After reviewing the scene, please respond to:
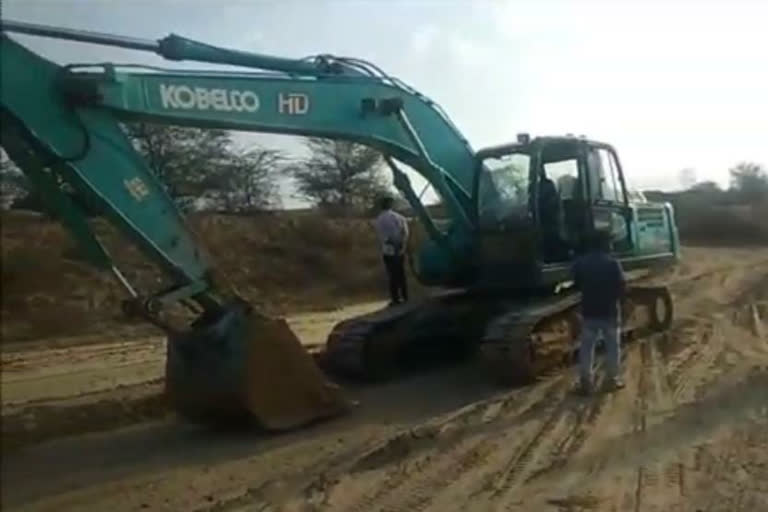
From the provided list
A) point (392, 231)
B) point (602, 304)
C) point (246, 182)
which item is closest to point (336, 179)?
point (246, 182)

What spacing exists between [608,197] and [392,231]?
2490 mm

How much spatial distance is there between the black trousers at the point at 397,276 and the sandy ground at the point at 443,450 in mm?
1471

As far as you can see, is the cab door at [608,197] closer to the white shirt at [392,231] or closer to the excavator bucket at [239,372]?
→ the white shirt at [392,231]

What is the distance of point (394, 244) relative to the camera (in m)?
12.2

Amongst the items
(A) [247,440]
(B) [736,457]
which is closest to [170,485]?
(A) [247,440]

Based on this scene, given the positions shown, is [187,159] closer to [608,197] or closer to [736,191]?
[608,197]

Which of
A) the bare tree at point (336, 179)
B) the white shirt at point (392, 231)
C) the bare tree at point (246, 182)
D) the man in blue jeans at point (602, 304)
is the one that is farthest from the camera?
the bare tree at point (336, 179)

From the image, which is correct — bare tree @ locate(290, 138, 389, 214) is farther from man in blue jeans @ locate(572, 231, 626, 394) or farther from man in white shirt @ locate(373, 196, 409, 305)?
man in blue jeans @ locate(572, 231, 626, 394)

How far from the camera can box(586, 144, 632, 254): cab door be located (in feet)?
36.8

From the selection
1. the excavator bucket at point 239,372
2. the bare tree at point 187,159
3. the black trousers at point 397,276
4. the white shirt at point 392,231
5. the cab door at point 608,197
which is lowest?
the excavator bucket at point 239,372

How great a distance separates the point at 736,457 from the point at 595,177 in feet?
16.1

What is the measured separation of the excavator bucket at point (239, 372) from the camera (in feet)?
25.3

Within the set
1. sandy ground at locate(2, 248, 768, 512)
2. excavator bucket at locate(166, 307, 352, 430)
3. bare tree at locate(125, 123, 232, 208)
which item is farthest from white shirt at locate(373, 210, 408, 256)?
excavator bucket at locate(166, 307, 352, 430)

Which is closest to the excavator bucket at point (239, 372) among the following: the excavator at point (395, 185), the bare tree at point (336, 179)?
the excavator at point (395, 185)
